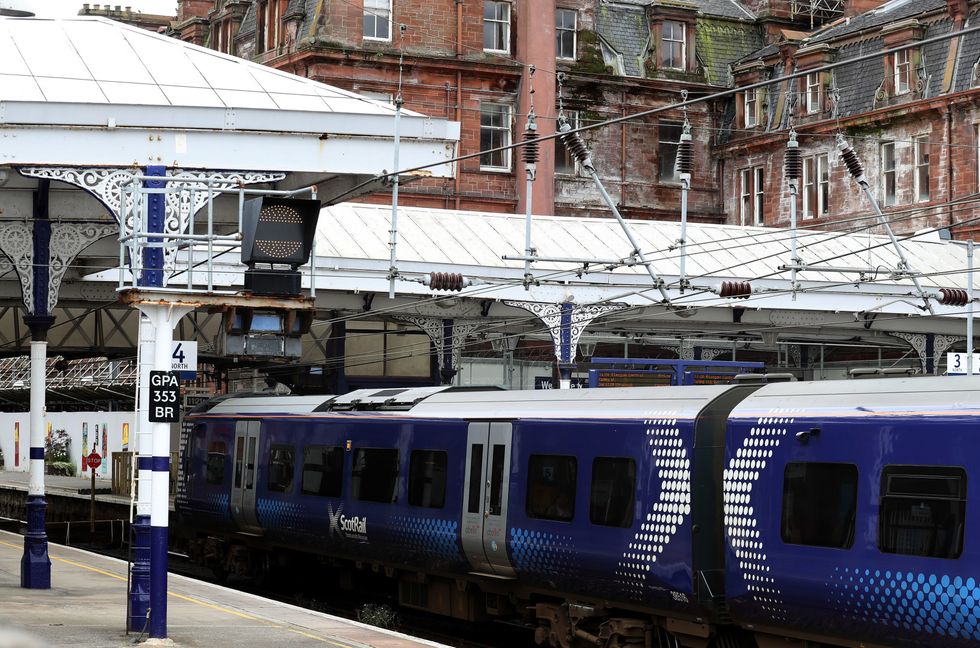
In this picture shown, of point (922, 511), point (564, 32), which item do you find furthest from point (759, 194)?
point (922, 511)

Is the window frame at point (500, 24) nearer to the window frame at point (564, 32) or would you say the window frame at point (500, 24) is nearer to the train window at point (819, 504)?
the window frame at point (564, 32)

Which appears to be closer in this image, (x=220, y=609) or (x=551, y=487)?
(x=551, y=487)

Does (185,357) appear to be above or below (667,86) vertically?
below

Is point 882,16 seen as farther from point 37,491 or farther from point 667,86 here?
point 37,491

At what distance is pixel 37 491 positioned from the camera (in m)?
19.3

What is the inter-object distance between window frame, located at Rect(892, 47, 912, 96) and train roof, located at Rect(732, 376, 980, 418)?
35.4 m

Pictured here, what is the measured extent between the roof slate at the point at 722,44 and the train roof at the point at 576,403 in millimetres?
37943

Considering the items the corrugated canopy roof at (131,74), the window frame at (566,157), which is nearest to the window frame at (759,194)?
the window frame at (566,157)

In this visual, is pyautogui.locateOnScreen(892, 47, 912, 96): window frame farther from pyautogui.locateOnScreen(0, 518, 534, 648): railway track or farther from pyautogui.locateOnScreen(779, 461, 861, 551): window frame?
pyautogui.locateOnScreen(779, 461, 861, 551): window frame

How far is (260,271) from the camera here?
14.0 meters

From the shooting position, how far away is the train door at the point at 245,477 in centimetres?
2422

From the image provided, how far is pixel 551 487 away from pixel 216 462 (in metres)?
10.3

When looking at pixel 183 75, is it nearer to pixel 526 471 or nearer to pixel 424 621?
pixel 526 471

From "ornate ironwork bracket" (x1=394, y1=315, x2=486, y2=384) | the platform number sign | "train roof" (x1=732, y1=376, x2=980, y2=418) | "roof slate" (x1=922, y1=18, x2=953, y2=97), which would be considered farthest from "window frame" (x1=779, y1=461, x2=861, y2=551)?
"roof slate" (x1=922, y1=18, x2=953, y2=97)
